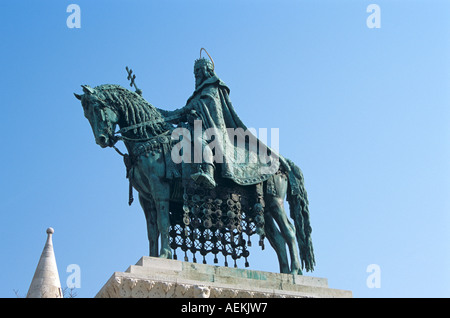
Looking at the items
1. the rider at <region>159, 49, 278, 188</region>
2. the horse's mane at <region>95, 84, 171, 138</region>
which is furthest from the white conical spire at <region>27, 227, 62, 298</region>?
the rider at <region>159, 49, 278, 188</region>

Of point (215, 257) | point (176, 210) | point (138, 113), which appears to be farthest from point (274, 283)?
point (138, 113)

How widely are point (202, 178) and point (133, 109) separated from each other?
248 cm

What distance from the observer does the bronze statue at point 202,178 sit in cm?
2261

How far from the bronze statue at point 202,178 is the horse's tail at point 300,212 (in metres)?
0.02

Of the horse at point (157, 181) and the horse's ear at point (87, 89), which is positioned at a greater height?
the horse's ear at point (87, 89)

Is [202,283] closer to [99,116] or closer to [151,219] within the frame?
[151,219]

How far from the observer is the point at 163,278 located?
20656 mm

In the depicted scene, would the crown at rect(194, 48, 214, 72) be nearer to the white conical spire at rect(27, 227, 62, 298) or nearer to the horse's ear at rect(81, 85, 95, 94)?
the horse's ear at rect(81, 85, 95, 94)

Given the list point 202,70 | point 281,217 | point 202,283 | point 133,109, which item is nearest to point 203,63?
point 202,70

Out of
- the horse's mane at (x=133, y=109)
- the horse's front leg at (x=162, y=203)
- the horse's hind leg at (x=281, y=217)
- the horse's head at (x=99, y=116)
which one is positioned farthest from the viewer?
the horse's hind leg at (x=281, y=217)

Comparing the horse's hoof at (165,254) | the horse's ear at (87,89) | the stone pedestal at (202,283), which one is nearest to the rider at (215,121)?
the horse's hoof at (165,254)

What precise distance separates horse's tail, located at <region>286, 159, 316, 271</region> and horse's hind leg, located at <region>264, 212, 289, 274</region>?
0.59m

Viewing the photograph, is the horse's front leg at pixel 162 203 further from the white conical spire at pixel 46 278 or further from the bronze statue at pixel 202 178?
the white conical spire at pixel 46 278

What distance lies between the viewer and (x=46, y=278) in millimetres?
21766
